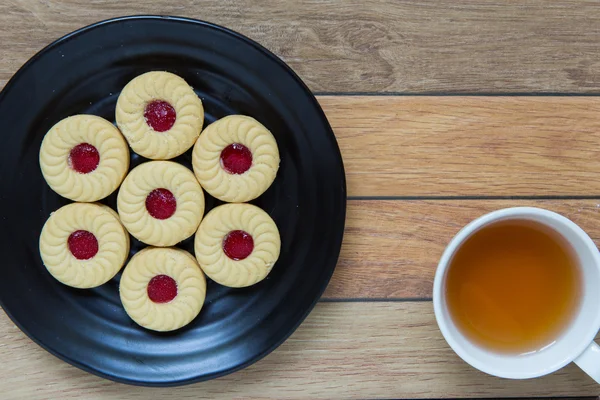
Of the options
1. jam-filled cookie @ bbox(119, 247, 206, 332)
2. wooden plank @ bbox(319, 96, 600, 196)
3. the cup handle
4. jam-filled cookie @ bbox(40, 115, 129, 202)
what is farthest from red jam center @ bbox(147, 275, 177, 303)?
the cup handle

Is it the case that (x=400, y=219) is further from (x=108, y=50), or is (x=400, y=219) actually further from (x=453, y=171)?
(x=108, y=50)

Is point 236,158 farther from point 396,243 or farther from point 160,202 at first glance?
point 396,243

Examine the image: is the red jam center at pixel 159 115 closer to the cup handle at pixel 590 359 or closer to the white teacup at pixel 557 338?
the white teacup at pixel 557 338

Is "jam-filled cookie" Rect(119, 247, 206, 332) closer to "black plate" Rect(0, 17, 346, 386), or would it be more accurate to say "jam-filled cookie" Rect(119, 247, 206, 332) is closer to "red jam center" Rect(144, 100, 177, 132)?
"black plate" Rect(0, 17, 346, 386)

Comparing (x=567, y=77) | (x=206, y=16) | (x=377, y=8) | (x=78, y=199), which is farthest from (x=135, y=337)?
(x=567, y=77)

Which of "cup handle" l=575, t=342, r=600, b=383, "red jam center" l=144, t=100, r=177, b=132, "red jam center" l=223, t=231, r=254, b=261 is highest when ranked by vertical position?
"red jam center" l=144, t=100, r=177, b=132

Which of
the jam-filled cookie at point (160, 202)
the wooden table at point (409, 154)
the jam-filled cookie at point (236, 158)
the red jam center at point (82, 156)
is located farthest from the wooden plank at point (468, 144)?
the red jam center at point (82, 156)

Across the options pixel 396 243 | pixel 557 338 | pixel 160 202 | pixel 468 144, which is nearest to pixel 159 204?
pixel 160 202
